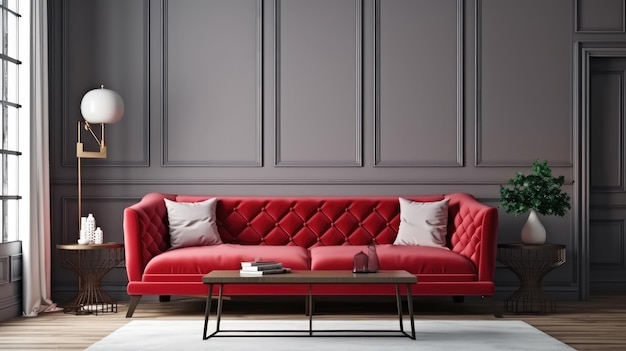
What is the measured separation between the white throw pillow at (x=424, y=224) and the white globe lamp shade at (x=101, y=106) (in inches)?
86.3

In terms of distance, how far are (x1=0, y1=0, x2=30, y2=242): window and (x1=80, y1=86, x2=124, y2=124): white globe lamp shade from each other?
42 centimetres

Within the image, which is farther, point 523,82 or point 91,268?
point 523,82

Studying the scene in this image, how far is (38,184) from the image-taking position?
223 inches

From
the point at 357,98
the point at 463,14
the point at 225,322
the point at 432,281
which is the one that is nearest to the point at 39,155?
the point at 225,322

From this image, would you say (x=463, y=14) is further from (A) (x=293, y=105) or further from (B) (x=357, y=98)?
(A) (x=293, y=105)

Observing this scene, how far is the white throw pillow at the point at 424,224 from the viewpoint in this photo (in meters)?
5.68

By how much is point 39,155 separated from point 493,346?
11.1 feet

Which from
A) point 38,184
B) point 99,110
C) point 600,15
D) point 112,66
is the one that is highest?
point 600,15

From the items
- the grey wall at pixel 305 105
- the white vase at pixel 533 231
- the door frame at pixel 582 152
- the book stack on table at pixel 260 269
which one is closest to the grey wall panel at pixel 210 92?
the grey wall at pixel 305 105

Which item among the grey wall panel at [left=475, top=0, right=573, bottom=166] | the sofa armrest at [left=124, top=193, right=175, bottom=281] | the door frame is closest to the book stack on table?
the sofa armrest at [left=124, top=193, right=175, bottom=281]

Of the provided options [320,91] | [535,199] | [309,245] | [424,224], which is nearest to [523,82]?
[535,199]

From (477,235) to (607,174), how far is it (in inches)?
72.9

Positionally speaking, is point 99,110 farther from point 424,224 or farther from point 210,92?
point 424,224

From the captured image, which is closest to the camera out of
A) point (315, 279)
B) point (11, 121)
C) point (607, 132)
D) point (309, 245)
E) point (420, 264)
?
point (315, 279)
